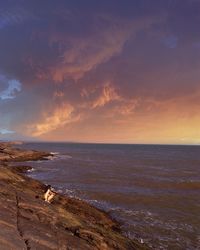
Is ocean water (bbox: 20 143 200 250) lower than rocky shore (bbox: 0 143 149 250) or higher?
lower

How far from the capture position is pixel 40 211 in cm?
1595

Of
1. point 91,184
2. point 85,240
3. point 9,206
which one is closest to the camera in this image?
point 85,240

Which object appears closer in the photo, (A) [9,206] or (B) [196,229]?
(A) [9,206]

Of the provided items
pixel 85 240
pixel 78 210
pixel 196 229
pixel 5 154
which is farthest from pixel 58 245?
pixel 5 154

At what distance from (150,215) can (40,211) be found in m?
13.2

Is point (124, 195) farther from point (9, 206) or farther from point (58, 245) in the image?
point (58, 245)

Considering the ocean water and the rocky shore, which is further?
the ocean water

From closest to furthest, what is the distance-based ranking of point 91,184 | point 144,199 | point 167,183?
point 144,199, point 91,184, point 167,183

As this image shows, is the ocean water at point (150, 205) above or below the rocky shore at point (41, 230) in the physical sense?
below

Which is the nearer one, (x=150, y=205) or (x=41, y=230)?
(x=41, y=230)

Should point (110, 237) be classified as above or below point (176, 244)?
above

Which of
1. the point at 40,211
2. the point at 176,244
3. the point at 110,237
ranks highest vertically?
the point at 40,211

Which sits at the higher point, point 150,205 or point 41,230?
point 41,230

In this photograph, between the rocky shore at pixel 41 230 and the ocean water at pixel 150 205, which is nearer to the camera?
the rocky shore at pixel 41 230
